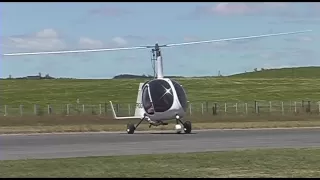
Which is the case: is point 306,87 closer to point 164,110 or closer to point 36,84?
point 36,84

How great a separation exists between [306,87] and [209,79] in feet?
54.4

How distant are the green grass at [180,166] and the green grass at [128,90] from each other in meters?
74.9

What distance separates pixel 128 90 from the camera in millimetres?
105125

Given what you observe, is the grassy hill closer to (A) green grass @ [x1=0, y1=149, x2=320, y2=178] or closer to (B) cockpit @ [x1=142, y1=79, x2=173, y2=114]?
(B) cockpit @ [x1=142, y1=79, x2=173, y2=114]

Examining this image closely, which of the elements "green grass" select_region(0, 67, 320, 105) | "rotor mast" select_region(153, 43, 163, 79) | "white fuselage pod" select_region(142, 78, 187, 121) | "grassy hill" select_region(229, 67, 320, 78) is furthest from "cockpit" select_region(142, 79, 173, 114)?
"grassy hill" select_region(229, 67, 320, 78)

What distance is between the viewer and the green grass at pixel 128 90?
323 feet

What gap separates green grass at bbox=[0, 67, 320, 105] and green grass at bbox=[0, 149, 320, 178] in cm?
7494

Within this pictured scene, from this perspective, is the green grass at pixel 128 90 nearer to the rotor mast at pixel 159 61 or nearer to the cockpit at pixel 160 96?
the rotor mast at pixel 159 61

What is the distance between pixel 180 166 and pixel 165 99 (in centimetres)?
2149

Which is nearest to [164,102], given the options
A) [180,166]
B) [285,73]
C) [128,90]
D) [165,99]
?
[165,99]

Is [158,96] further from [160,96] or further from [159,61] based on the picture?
[159,61]

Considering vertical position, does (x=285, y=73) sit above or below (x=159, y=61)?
above

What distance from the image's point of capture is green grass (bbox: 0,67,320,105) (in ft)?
323

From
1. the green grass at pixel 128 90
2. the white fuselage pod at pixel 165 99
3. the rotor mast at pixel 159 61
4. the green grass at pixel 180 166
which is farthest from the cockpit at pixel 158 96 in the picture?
the green grass at pixel 128 90
